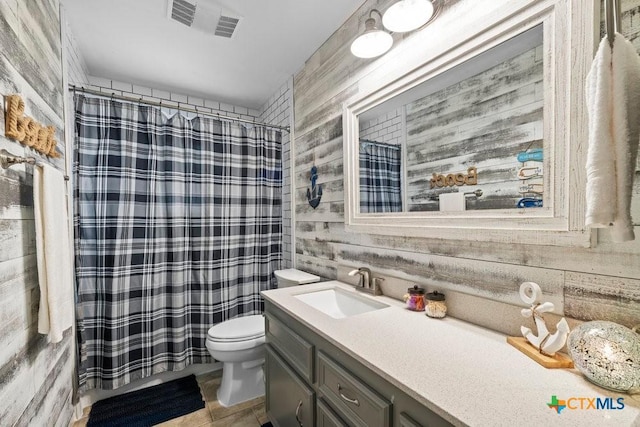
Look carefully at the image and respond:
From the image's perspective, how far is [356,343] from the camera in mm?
962

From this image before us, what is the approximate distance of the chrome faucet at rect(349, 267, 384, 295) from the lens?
1.57 m

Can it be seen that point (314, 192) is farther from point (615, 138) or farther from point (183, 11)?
point (615, 138)

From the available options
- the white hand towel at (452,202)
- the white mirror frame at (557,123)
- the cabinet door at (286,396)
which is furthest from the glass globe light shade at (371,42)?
the cabinet door at (286,396)

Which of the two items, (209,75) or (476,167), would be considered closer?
(476,167)

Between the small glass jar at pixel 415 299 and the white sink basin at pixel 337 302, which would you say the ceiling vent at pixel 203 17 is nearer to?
the white sink basin at pixel 337 302

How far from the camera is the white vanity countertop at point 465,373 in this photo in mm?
608

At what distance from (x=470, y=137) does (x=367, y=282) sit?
90cm

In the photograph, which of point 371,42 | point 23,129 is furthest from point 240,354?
point 371,42

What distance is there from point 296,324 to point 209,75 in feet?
7.13

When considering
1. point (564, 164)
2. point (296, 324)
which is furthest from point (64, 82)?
point (564, 164)

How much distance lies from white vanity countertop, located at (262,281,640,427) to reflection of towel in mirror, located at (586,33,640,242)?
0.39 m

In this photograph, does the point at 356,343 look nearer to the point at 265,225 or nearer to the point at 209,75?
the point at 265,225

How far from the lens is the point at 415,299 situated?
1280 mm

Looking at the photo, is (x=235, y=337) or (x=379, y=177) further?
(x=235, y=337)
